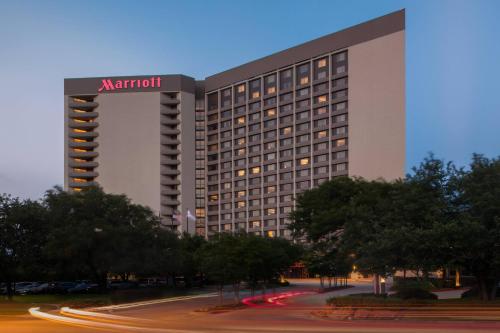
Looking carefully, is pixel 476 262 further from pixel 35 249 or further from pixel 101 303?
pixel 35 249

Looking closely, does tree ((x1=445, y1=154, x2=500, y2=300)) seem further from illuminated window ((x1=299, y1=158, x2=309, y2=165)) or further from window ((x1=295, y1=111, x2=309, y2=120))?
window ((x1=295, y1=111, x2=309, y2=120))

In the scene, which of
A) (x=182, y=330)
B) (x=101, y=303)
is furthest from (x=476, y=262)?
(x=101, y=303)

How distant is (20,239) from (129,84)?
102 metres

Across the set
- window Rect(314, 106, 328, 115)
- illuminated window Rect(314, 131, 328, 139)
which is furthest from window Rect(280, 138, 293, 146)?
window Rect(314, 106, 328, 115)

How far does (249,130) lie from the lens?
155 metres

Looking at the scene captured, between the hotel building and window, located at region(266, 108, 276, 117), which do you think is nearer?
the hotel building

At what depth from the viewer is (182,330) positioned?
24.7 metres

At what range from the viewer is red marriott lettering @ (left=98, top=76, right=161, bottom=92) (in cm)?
16175

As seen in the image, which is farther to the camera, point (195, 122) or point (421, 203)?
point (195, 122)

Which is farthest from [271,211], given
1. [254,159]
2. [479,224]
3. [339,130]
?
[479,224]

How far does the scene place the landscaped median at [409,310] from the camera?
103 ft

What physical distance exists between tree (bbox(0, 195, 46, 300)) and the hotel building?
79912mm

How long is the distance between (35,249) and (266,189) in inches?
3488

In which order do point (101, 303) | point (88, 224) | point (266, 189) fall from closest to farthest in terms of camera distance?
point (101, 303)
point (88, 224)
point (266, 189)
